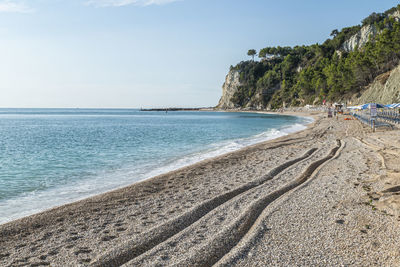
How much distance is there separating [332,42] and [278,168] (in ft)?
433

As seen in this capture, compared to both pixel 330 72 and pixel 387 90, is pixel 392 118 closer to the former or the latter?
pixel 387 90

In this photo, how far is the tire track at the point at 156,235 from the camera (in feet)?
20.0

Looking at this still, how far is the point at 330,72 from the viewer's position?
314 ft

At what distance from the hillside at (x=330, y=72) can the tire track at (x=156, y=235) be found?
4904 cm

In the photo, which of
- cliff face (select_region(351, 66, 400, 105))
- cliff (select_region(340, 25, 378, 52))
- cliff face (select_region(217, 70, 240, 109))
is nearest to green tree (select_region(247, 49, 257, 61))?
cliff face (select_region(217, 70, 240, 109))

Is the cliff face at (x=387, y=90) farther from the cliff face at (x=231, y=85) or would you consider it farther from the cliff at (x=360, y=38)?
the cliff face at (x=231, y=85)

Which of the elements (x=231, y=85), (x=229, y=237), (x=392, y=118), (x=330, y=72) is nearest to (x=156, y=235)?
(x=229, y=237)

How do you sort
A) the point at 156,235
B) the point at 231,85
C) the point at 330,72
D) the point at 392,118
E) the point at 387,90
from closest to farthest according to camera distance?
1. the point at 156,235
2. the point at 392,118
3. the point at 387,90
4. the point at 330,72
5. the point at 231,85

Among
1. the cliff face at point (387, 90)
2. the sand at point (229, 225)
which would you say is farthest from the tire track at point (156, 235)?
the cliff face at point (387, 90)

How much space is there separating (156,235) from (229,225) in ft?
5.88

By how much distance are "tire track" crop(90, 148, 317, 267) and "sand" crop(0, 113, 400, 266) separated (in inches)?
0.9

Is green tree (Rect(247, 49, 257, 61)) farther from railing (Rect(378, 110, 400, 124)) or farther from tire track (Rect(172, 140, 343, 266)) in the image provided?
tire track (Rect(172, 140, 343, 266))

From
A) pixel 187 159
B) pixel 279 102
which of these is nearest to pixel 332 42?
pixel 279 102

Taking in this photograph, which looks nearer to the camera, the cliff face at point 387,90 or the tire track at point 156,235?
the tire track at point 156,235
